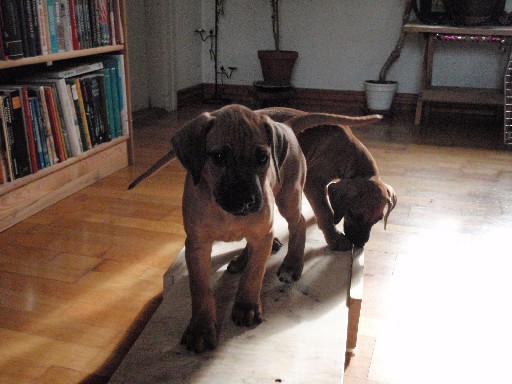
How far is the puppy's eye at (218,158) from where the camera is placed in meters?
0.94

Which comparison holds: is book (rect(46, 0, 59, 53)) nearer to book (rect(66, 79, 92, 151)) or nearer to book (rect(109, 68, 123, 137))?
book (rect(66, 79, 92, 151))

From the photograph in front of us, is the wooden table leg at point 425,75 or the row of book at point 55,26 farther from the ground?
the row of book at point 55,26

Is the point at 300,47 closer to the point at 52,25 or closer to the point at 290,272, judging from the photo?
the point at 52,25

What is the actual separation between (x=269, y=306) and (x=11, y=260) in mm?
867

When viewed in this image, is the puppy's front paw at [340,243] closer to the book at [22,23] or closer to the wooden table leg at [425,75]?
the book at [22,23]

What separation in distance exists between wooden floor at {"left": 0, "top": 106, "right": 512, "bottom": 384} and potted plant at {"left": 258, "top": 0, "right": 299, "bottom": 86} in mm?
1449

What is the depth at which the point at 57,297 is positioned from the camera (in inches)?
56.2

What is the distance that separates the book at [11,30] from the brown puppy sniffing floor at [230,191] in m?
0.94

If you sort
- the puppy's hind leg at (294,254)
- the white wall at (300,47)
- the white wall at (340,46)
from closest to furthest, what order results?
the puppy's hind leg at (294,254)
the white wall at (300,47)
the white wall at (340,46)

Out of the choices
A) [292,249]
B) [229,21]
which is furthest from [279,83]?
[292,249]

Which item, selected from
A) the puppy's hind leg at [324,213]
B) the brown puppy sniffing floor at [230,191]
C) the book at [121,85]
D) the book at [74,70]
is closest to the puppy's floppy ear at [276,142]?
the brown puppy sniffing floor at [230,191]

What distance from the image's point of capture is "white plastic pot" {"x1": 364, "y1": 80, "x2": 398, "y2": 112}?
3.51 meters

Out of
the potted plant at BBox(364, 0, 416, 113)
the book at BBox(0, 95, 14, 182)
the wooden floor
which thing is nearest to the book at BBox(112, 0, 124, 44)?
the wooden floor

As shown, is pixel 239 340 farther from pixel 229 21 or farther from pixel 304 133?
pixel 229 21
